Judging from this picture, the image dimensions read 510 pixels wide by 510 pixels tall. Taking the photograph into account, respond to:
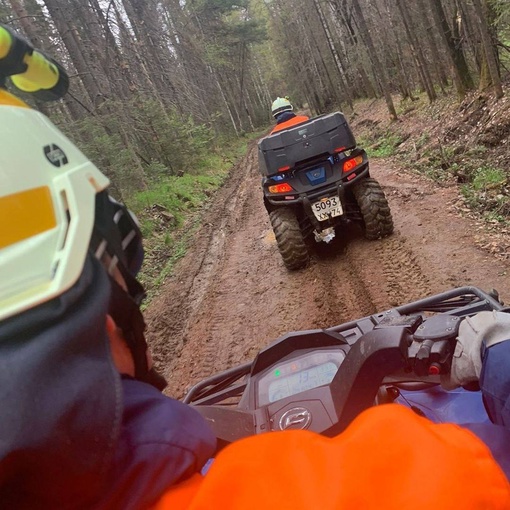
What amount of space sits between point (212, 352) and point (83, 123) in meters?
7.84

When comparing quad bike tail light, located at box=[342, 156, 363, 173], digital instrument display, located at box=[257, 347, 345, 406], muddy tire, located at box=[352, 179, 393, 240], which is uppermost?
quad bike tail light, located at box=[342, 156, 363, 173]

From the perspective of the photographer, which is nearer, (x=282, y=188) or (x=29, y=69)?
(x=29, y=69)

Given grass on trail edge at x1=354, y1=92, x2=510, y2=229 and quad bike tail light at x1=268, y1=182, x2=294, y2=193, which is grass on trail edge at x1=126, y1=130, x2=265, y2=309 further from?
grass on trail edge at x1=354, y1=92, x2=510, y2=229

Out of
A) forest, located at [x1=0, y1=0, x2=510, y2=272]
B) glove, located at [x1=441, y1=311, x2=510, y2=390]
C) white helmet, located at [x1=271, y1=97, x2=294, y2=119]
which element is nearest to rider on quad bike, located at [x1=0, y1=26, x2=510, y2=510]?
glove, located at [x1=441, y1=311, x2=510, y2=390]

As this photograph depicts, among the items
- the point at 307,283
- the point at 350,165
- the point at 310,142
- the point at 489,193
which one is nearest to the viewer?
the point at 307,283

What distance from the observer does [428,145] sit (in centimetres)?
1075

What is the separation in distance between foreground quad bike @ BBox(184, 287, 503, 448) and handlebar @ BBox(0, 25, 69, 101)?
1389mm

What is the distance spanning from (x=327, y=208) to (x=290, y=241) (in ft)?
2.24

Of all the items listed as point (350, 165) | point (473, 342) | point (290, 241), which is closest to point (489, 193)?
point (350, 165)

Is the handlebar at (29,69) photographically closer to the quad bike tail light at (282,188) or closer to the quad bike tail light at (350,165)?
the quad bike tail light at (282,188)

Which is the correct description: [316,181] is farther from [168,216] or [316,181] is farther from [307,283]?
[168,216]

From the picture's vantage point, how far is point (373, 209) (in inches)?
235

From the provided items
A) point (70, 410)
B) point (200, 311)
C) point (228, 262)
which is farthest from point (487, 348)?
point (228, 262)

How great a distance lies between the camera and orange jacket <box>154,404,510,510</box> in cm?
71
